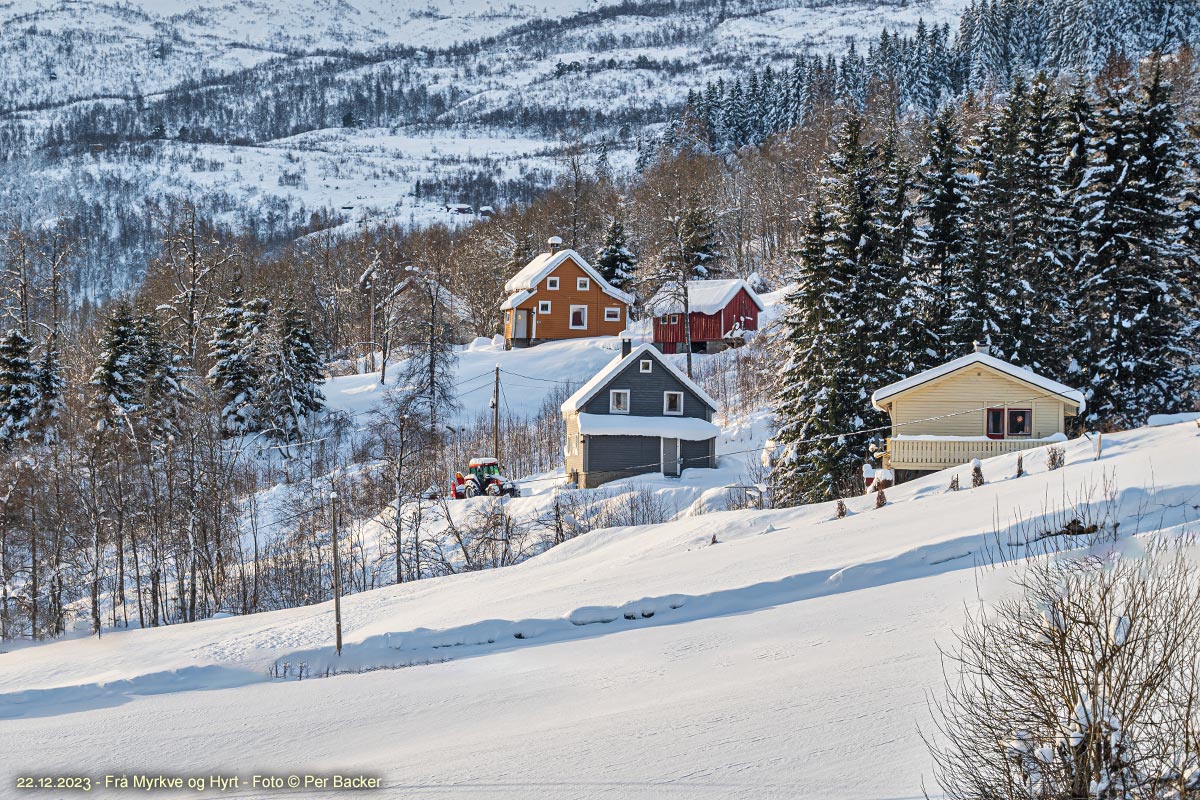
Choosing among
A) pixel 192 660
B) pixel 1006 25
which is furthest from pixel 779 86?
pixel 192 660

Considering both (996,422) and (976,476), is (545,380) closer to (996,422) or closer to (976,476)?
(996,422)

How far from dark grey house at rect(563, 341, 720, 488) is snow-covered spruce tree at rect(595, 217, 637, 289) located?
1210 inches

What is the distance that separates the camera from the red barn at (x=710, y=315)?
67.1 meters

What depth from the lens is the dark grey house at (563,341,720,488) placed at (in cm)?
4584

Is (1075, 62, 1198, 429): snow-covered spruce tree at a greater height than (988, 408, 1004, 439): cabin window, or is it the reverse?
(1075, 62, 1198, 429): snow-covered spruce tree

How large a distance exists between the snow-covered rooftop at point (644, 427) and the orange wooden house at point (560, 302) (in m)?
27.1

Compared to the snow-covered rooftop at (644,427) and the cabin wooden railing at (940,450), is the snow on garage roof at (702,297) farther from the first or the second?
the cabin wooden railing at (940,450)

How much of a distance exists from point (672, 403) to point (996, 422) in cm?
1805

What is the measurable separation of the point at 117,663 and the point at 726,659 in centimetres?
1201

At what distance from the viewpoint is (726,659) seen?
14406mm

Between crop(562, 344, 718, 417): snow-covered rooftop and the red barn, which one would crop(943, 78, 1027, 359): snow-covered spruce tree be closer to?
crop(562, 344, 718, 417): snow-covered rooftop

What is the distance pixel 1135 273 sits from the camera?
113 feet

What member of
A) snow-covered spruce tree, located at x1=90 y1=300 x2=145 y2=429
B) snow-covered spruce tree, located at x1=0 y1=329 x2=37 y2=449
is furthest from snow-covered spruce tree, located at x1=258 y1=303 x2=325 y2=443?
snow-covered spruce tree, located at x1=0 y1=329 x2=37 y2=449

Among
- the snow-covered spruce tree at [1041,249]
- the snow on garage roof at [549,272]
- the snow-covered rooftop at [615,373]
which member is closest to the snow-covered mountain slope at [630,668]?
the snow-covered spruce tree at [1041,249]
